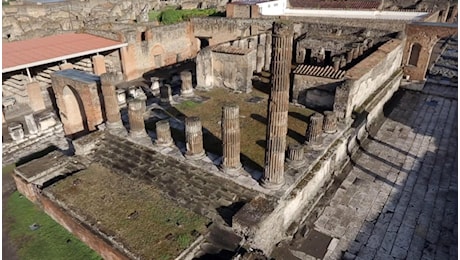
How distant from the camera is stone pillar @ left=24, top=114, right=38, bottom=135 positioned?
1578 centimetres

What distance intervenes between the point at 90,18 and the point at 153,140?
2371cm

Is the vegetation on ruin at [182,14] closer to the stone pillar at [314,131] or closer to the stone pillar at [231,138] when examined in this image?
the stone pillar at [314,131]

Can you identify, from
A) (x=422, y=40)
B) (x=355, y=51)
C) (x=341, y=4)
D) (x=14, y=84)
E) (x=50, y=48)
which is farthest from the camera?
(x=341, y=4)

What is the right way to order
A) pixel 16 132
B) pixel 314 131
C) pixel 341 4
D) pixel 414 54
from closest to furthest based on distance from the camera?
pixel 314 131, pixel 16 132, pixel 414 54, pixel 341 4

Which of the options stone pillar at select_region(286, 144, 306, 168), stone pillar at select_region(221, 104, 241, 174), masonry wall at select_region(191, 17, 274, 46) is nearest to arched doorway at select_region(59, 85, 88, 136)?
stone pillar at select_region(221, 104, 241, 174)

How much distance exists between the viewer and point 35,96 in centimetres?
1873

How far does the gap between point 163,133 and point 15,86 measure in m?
13.6

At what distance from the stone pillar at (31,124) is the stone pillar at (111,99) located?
4713 mm

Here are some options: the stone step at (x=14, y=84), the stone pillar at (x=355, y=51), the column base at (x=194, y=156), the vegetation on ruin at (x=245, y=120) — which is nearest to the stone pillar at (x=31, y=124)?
the stone step at (x=14, y=84)

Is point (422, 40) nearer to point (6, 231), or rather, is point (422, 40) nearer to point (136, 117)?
point (136, 117)

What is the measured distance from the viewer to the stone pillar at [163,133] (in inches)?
480

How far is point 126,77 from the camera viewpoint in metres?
24.0

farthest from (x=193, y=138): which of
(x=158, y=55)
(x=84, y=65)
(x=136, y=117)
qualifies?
(x=158, y=55)

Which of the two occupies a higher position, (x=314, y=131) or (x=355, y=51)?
(x=355, y=51)
